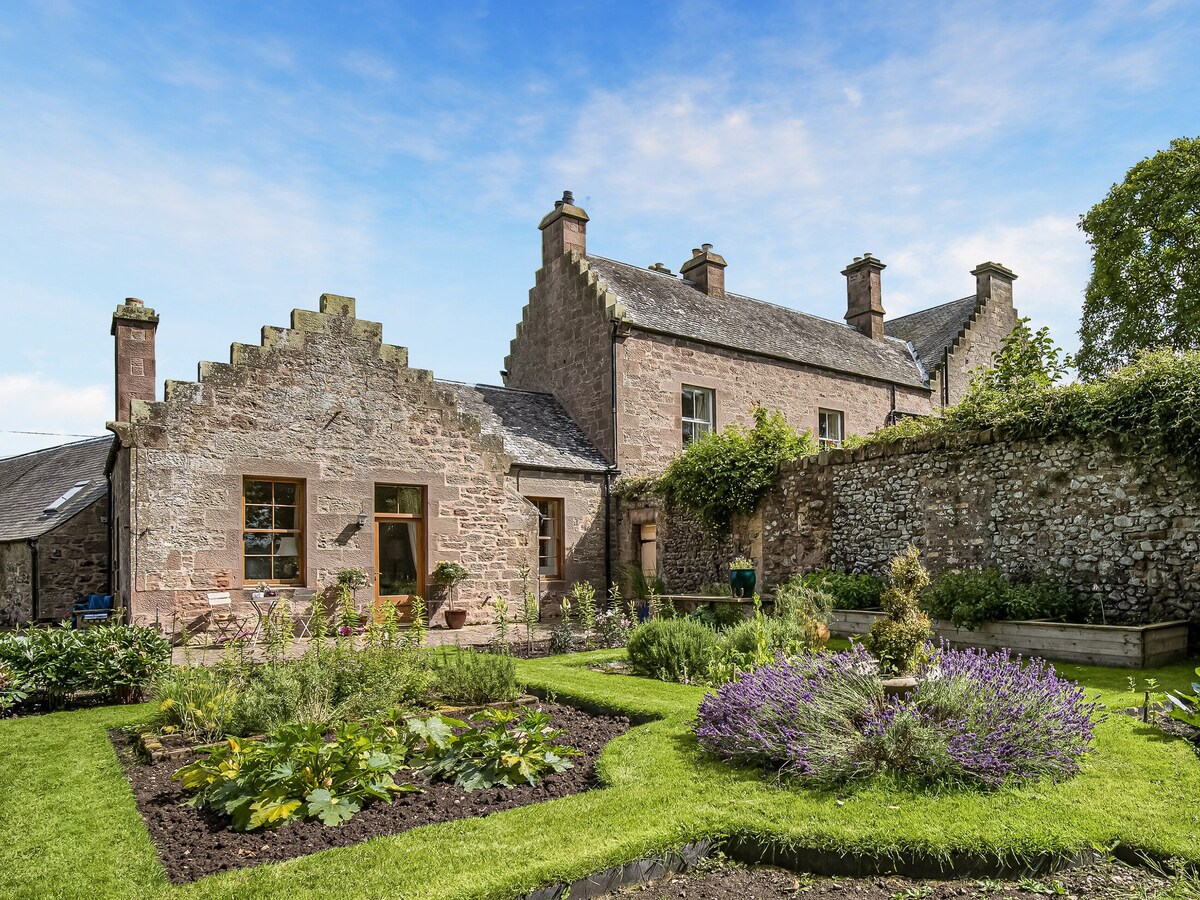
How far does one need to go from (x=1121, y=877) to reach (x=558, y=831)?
8.95ft

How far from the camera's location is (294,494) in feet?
43.4

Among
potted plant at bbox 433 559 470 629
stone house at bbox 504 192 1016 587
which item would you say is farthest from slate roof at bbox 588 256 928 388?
potted plant at bbox 433 559 470 629

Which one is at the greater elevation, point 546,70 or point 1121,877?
point 546,70

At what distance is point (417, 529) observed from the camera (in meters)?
14.3

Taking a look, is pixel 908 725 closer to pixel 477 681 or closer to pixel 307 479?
pixel 477 681

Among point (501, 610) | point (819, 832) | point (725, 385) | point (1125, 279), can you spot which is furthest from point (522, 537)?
point (1125, 279)

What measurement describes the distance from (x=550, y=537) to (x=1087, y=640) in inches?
392

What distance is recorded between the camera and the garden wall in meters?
9.77

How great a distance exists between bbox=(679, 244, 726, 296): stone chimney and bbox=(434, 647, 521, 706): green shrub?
14.7m

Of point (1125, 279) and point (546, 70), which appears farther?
point (1125, 279)

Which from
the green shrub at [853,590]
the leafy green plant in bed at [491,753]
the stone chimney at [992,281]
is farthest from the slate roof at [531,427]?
the stone chimney at [992,281]

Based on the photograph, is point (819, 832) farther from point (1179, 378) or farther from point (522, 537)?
point (522, 537)

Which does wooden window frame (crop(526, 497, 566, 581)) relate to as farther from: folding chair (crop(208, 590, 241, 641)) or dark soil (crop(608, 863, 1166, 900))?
dark soil (crop(608, 863, 1166, 900))

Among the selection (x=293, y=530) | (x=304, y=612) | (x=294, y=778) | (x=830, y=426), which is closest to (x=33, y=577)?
(x=293, y=530)
